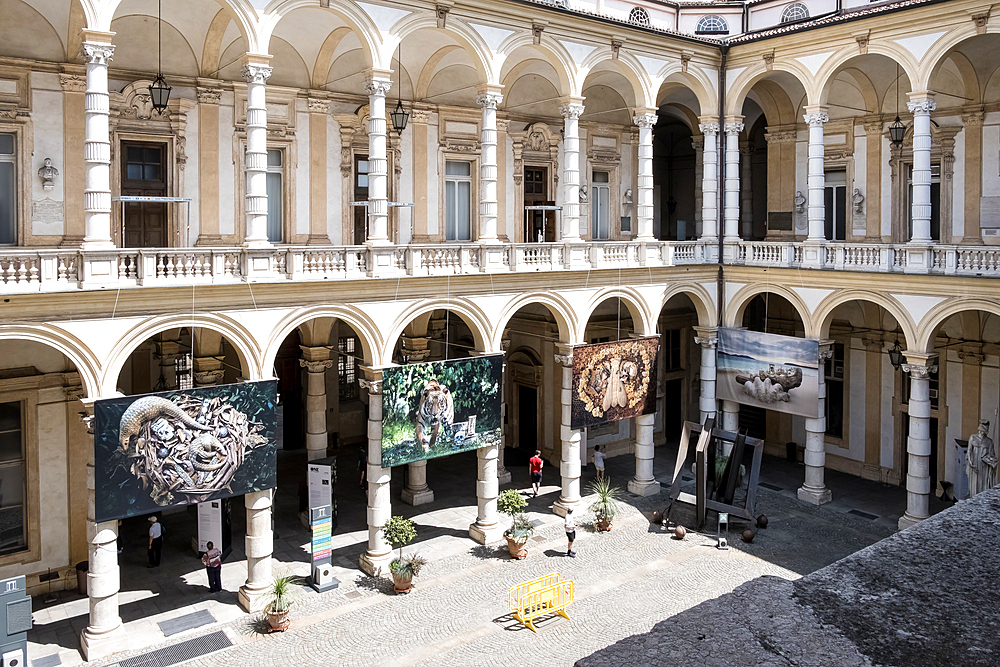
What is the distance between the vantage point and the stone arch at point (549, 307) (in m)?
21.9

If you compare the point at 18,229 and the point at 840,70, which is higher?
the point at 840,70

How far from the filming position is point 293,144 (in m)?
22.5

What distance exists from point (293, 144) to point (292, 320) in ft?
21.1

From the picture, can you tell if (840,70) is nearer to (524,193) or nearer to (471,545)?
(524,193)

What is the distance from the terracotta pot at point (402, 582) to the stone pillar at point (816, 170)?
50.0 feet

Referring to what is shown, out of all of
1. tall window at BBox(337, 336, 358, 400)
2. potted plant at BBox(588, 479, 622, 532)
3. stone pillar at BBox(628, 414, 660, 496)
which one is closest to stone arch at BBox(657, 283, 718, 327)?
stone pillar at BBox(628, 414, 660, 496)

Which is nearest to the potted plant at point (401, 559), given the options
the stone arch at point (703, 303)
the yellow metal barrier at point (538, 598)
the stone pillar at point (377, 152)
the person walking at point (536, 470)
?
the yellow metal barrier at point (538, 598)

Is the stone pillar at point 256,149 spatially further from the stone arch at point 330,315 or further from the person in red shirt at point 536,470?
the person in red shirt at point 536,470

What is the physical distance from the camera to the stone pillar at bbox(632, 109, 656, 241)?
24.6 metres

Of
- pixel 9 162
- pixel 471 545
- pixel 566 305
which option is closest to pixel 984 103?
pixel 566 305

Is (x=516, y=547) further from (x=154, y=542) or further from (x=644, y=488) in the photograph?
(x=154, y=542)

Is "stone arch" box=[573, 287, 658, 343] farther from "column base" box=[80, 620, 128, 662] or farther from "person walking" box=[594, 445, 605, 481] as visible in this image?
"column base" box=[80, 620, 128, 662]

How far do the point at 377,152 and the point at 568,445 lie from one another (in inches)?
389

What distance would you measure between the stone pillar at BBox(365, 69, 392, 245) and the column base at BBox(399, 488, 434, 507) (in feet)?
28.4
